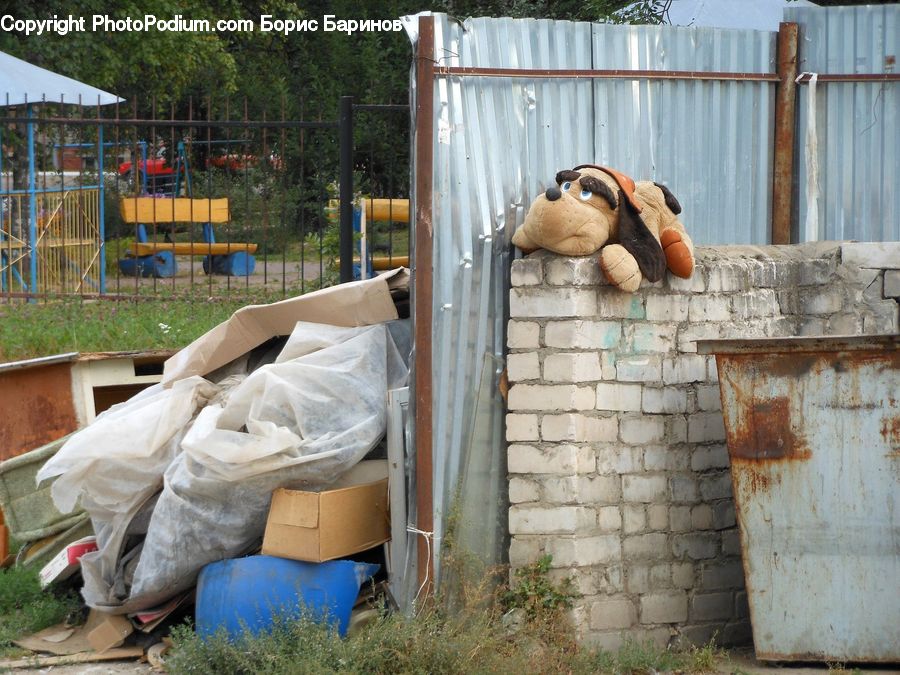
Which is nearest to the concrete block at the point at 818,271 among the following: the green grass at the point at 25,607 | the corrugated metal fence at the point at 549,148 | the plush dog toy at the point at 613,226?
the corrugated metal fence at the point at 549,148

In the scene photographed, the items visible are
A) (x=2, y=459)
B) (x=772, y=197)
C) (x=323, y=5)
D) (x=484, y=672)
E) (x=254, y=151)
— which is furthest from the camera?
(x=323, y=5)

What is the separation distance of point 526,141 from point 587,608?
1916mm

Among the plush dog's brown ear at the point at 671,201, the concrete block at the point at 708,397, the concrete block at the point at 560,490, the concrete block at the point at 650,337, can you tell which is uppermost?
the plush dog's brown ear at the point at 671,201

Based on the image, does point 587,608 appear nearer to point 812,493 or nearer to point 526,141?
point 812,493

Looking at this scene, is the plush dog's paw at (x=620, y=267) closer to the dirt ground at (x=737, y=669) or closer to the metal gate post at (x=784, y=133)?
the metal gate post at (x=784, y=133)

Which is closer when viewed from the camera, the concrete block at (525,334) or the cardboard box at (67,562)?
the concrete block at (525,334)

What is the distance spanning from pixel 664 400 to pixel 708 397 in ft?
0.80

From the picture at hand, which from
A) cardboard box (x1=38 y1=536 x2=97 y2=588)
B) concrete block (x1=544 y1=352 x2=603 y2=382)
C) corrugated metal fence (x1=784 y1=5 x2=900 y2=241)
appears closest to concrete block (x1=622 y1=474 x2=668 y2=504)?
concrete block (x1=544 y1=352 x2=603 y2=382)

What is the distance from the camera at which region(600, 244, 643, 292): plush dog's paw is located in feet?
14.0

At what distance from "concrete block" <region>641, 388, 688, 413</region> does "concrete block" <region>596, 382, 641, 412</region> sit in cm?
4

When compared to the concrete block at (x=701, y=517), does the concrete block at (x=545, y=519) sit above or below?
above

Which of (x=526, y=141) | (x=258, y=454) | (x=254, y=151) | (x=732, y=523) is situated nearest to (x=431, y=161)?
(x=526, y=141)

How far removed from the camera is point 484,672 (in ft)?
12.3

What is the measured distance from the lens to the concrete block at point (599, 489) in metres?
4.38
